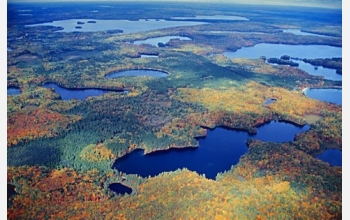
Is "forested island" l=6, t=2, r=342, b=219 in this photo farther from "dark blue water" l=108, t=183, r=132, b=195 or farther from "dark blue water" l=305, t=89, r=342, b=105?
"dark blue water" l=305, t=89, r=342, b=105

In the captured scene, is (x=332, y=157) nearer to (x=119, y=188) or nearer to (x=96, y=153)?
(x=119, y=188)

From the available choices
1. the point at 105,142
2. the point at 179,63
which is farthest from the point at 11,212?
the point at 179,63

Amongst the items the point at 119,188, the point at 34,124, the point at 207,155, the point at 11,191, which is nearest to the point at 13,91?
the point at 34,124

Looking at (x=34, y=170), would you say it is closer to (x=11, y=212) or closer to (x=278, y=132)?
(x=11, y=212)

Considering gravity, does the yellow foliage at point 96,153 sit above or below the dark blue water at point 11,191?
→ above

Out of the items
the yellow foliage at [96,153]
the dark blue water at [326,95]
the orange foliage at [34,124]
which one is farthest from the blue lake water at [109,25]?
the yellow foliage at [96,153]

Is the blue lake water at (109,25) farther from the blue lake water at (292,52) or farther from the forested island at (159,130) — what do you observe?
the blue lake water at (292,52)
